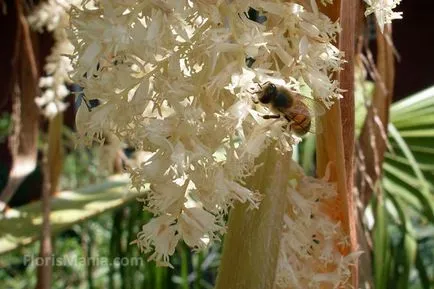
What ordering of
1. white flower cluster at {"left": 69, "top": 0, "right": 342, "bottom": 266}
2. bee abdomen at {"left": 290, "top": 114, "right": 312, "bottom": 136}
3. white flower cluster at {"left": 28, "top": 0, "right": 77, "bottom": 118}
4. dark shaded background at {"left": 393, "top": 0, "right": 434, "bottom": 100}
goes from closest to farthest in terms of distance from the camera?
white flower cluster at {"left": 69, "top": 0, "right": 342, "bottom": 266} → bee abdomen at {"left": 290, "top": 114, "right": 312, "bottom": 136} → white flower cluster at {"left": 28, "top": 0, "right": 77, "bottom": 118} → dark shaded background at {"left": 393, "top": 0, "right": 434, "bottom": 100}

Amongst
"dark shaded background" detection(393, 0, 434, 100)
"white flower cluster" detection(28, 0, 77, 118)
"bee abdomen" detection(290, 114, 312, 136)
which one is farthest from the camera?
"dark shaded background" detection(393, 0, 434, 100)

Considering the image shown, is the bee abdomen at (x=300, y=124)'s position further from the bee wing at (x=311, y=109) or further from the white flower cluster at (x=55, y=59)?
the white flower cluster at (x=55, y=59)

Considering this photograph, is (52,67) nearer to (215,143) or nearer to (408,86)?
(215,143)

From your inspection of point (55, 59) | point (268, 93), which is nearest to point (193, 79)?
point (268, 93)

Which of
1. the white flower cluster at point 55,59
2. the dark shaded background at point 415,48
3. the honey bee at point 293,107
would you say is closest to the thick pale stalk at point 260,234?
the honey bee at point 293,107

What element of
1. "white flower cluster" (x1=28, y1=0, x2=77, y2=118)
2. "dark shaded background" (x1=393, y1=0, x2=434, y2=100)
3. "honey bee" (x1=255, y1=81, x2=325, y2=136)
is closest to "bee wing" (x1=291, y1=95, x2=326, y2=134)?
"honey bee" (x1=255, y1=81, x2=325, y2=136)

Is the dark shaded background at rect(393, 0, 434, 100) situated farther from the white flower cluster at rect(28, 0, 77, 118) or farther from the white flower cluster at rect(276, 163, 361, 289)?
the white flower cluster at rect(276, 163, 361, 289)

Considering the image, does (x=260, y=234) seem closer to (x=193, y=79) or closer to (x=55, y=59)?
(x=193, y=79)

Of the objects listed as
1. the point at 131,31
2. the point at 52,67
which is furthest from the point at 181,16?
the point at 52,67
